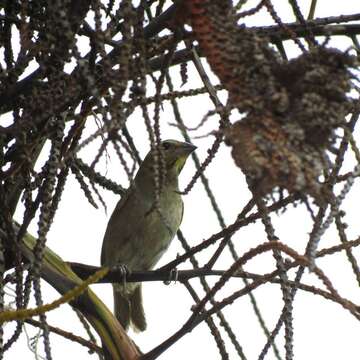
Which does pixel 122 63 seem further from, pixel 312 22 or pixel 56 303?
pixel 312 22

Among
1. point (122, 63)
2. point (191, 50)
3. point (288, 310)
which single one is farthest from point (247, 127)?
point (191, 50)

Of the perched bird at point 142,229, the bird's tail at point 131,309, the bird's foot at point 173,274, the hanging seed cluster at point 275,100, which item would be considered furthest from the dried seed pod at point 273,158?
the bird's tail at point 131,309

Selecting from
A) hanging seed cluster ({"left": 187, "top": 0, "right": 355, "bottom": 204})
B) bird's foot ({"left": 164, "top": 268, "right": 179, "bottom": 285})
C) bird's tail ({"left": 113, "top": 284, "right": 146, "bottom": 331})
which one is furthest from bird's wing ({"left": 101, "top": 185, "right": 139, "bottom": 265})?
hanging seed cluster ({"left": 187, "top": 0, "right": 355, "bottom": 204})

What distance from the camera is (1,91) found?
2277mm

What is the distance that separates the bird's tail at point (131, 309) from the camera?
6.09 metres

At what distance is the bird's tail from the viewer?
6.09m

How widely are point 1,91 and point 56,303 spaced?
32.8 inches

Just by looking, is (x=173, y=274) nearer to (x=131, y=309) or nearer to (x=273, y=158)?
(x=273, y=158)

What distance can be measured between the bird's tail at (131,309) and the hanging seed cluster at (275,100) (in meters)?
4.49

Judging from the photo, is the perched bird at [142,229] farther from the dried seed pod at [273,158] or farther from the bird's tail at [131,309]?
the dried seed pod at [273,158]

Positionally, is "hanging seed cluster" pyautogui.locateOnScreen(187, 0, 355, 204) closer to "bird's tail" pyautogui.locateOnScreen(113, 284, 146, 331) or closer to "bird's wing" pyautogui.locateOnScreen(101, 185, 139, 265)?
"bird's wing" pyautogui.locateOnScreen(101, 185, 139, 265)

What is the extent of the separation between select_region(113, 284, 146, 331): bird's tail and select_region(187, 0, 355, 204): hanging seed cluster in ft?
14.7

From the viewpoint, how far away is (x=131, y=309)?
20.4 feet

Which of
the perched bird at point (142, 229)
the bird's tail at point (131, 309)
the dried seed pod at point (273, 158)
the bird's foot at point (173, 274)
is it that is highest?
the perched bird at point (142, 229)
